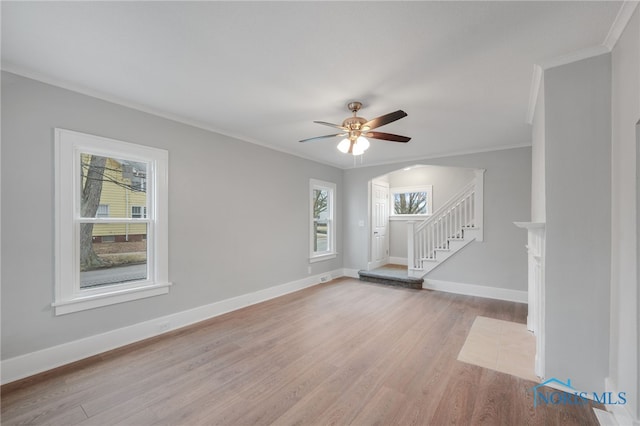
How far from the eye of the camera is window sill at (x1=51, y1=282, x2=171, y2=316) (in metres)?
2.48

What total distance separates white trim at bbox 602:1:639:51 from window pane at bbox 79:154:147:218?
4.28 metres

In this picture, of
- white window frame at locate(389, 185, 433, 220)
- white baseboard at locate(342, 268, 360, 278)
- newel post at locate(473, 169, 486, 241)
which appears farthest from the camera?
white window frame at locate(389, 185, 433, 220)

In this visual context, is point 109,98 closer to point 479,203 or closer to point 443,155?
point 443,155

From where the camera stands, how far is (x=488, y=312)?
391cm

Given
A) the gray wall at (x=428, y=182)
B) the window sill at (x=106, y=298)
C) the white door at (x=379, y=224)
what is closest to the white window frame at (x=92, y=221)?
the window sill at (x=106, y=298)

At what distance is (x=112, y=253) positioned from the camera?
2877mm

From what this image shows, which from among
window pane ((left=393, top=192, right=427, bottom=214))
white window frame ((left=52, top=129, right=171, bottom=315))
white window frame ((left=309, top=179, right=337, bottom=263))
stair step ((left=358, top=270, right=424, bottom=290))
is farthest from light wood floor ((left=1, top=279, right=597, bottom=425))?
window pane ((left=393, top=192, right=427, bottom=214))

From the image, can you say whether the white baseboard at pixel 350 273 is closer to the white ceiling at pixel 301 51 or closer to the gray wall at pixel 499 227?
the gray wall at pixel 499 227

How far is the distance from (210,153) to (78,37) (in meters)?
1.91

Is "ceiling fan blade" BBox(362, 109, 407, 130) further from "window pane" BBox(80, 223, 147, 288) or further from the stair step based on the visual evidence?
the stair step

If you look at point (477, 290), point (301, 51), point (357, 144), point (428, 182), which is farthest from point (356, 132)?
point (428, 182)

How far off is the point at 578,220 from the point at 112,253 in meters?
4.37

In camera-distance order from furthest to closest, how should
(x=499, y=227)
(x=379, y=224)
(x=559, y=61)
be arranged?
(x=379, y=224), (x=499, y=227), (x=559, y=61)

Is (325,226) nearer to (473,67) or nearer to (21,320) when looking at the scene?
(473,67)
